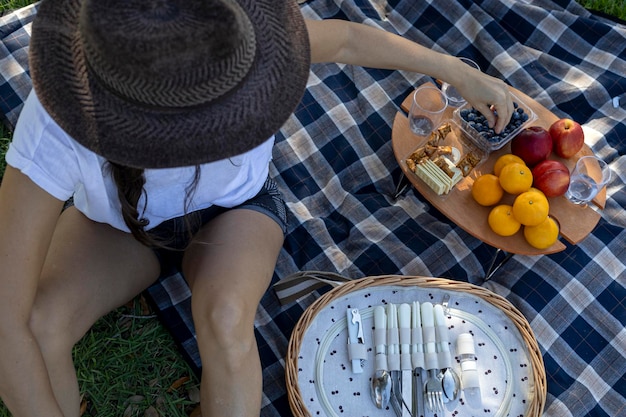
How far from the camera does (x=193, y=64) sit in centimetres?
96

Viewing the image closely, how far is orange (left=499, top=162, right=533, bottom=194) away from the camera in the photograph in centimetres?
199

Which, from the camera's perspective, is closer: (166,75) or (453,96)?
(166,75)

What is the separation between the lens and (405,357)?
191cm

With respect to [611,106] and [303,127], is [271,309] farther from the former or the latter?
[611,106]

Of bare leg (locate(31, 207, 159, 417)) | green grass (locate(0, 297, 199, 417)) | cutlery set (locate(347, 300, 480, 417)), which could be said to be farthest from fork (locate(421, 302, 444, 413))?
bare leg (locate(31, 207, 159, 417))

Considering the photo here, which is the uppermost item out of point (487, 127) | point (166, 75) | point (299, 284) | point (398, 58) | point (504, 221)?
point (166, 75)

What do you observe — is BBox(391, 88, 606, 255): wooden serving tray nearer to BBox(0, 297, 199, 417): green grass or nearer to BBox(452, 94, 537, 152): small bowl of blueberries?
BBox(452, 94, 537, 152): small bowl of blueberries

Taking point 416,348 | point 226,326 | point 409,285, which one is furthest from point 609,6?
point 226,326

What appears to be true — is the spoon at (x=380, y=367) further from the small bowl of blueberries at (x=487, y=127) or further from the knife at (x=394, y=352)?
the small bowl of blueberries at (x=487, y=127)

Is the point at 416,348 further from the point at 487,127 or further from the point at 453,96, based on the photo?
the point at 453,96

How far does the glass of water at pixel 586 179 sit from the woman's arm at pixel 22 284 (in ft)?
5.29

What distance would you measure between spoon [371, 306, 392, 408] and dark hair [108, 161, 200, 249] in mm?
656

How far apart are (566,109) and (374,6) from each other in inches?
37.4

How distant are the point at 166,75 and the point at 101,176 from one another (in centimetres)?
53
